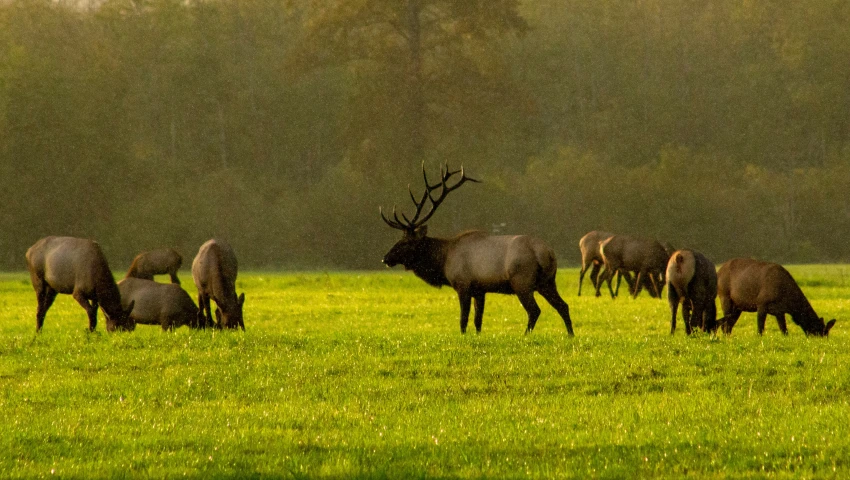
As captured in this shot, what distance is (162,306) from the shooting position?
20297 millimetres

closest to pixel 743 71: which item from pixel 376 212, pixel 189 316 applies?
pixel 376 212

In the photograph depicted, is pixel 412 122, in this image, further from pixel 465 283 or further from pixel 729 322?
pixel 729 322

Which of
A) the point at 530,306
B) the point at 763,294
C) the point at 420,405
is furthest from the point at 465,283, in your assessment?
the point at 420,405

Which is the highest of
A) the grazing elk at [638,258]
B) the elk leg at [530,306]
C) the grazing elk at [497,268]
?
the grazing elk at [497,268]

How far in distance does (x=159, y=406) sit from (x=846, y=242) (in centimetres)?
5971

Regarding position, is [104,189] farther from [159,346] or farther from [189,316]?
[159,346]

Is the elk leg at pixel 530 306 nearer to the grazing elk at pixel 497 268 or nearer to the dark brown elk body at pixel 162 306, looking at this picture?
the grazing elk at pixel 497 268

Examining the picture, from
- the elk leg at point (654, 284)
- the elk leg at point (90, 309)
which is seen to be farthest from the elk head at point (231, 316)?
the elk leg at point (654, 284)

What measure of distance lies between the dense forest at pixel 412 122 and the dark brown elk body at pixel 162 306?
34.1 metres

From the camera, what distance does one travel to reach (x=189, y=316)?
2028 cm

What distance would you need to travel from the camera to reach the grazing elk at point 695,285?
19.0 m

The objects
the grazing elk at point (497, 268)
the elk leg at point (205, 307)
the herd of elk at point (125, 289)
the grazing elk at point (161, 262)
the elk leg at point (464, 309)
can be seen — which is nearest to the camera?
the grazing elk at point (497, 268)

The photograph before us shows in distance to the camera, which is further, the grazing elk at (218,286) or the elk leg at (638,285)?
the elk leg at (638,285)

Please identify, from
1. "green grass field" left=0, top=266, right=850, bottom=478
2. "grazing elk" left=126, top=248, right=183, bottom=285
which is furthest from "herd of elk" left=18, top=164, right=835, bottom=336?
"grazing elk" left=126, top=248, right=183, bottom=285
